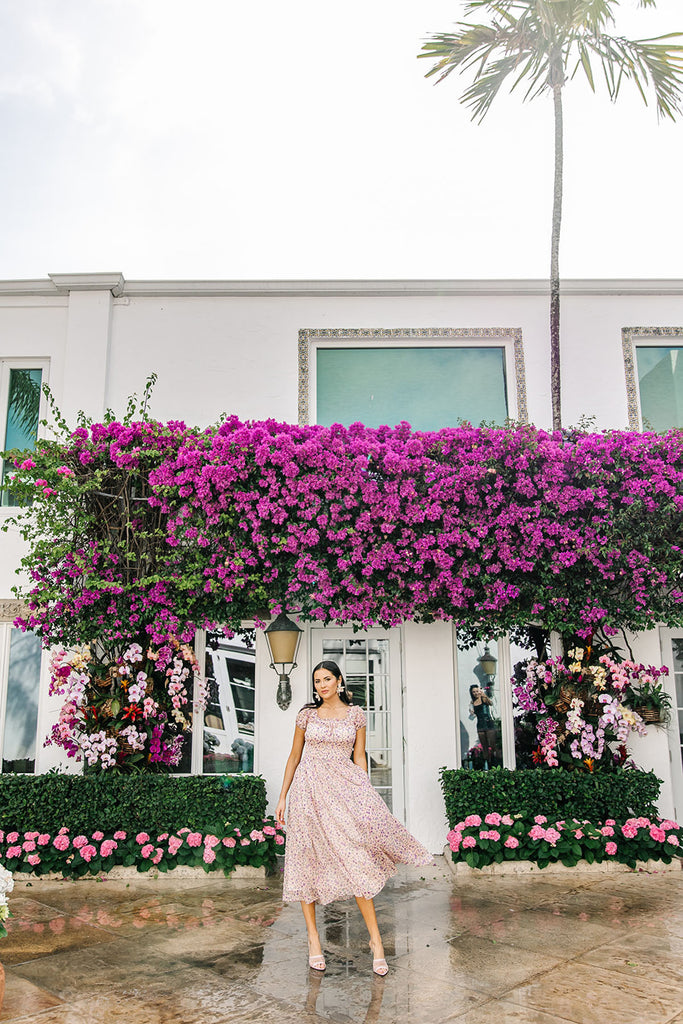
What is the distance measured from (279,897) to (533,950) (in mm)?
2292

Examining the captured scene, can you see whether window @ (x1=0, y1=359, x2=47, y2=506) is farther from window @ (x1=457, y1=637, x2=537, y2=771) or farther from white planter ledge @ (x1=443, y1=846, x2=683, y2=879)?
white planter ledge @ (x1=443, y1=846, x2=683, y2=879)

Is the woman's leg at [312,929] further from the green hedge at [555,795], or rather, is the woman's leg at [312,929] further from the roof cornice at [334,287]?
the roof cornice at [334,287]

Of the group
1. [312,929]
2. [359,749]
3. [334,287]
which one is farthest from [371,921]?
[334,287]

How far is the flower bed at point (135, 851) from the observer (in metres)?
6.71

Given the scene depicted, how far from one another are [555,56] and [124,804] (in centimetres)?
947

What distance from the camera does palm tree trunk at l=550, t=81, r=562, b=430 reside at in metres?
8.39

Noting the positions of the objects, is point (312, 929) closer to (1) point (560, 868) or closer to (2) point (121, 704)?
(1) point (560, 868)

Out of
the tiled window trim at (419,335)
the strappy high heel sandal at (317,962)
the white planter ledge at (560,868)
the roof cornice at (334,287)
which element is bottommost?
the white planter ledge at (560,868)

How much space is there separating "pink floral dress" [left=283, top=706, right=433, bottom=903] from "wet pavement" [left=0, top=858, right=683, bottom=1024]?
50 cm

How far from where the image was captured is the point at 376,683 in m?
8.12

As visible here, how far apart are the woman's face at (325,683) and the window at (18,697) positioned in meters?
4.69

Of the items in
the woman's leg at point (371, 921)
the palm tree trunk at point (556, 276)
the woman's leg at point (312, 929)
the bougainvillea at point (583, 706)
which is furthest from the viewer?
the palm tree trunk at point (556, 276)

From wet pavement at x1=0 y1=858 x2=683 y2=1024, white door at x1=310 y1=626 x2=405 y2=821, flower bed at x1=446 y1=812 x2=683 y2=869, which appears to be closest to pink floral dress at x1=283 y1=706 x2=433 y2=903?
wet pavement at x1=0 y1=858 x2=683 y2=1024

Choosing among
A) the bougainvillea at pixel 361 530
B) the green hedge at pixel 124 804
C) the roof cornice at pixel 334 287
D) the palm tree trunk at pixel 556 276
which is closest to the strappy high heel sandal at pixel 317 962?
the green hedge at pixel 124 804
